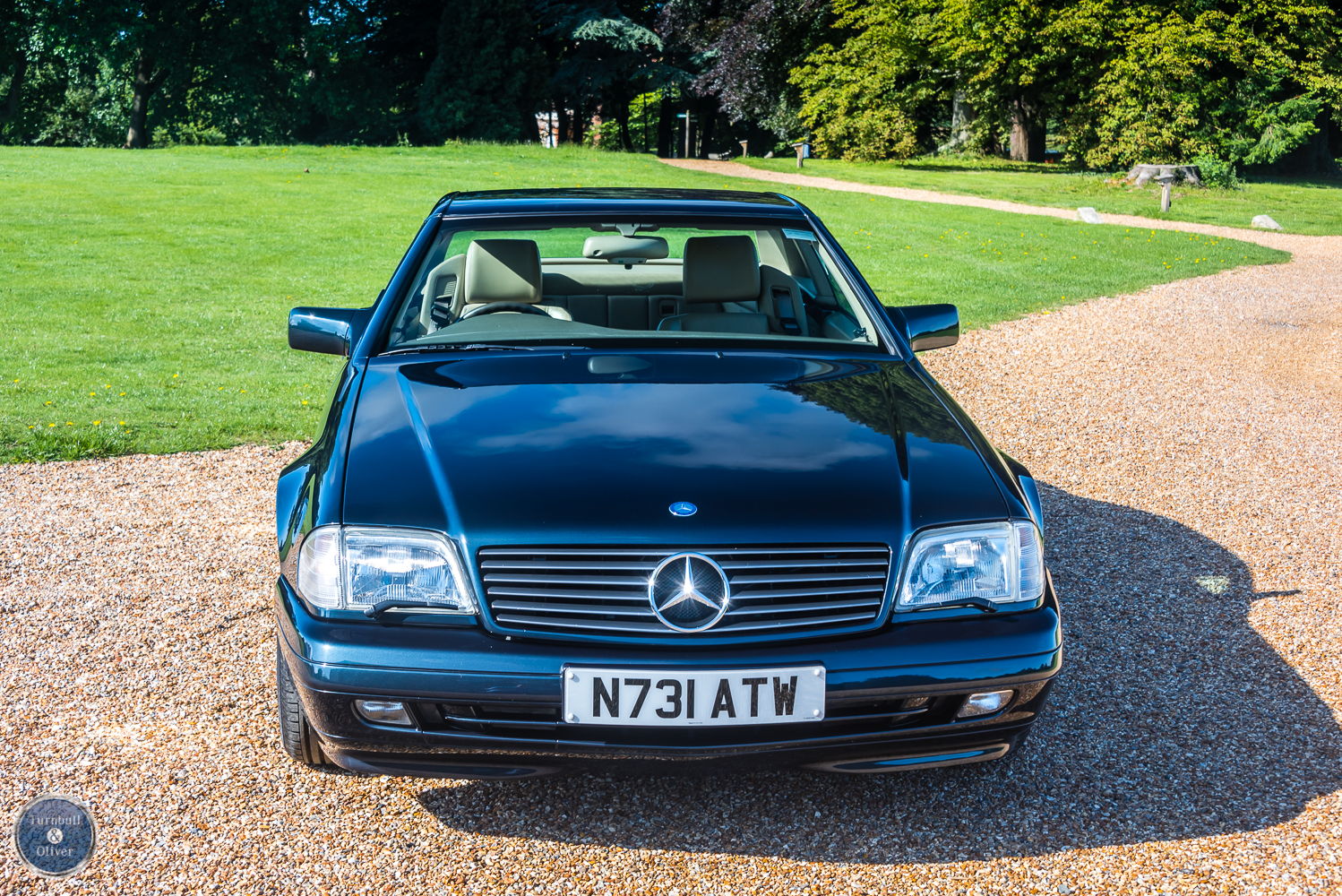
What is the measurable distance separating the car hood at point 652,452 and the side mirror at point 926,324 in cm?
54

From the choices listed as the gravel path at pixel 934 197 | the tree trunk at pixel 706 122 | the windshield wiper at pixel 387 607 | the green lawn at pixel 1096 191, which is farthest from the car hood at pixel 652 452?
the tree trunk at pixel 706 122

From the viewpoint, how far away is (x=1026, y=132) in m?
36.7

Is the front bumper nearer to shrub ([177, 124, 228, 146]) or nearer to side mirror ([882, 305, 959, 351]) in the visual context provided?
side mirror ([882, 305, 959, 351])

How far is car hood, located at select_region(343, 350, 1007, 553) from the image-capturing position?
2.39 meters

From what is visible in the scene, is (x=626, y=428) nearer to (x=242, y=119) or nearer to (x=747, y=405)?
(x=747, y=405)

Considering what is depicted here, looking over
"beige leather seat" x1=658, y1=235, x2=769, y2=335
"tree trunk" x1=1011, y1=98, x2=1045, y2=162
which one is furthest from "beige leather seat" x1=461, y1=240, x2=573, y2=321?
"tree trunk" x1=1011, y1=98, x2=1045, y2=162

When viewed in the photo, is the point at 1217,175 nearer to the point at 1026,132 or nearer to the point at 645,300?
the point at 1026,132

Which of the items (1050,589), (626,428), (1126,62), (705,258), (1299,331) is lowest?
(1299,331)

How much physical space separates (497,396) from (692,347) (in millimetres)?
693

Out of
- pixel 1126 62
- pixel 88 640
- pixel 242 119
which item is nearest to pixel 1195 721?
pixel 88 640

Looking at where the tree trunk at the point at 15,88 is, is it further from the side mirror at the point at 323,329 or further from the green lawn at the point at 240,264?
the side mirror at the point at 323,329

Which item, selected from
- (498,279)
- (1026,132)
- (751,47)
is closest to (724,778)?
(498,279)

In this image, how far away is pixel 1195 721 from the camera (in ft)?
10.8

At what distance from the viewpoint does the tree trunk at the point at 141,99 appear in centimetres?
4347
